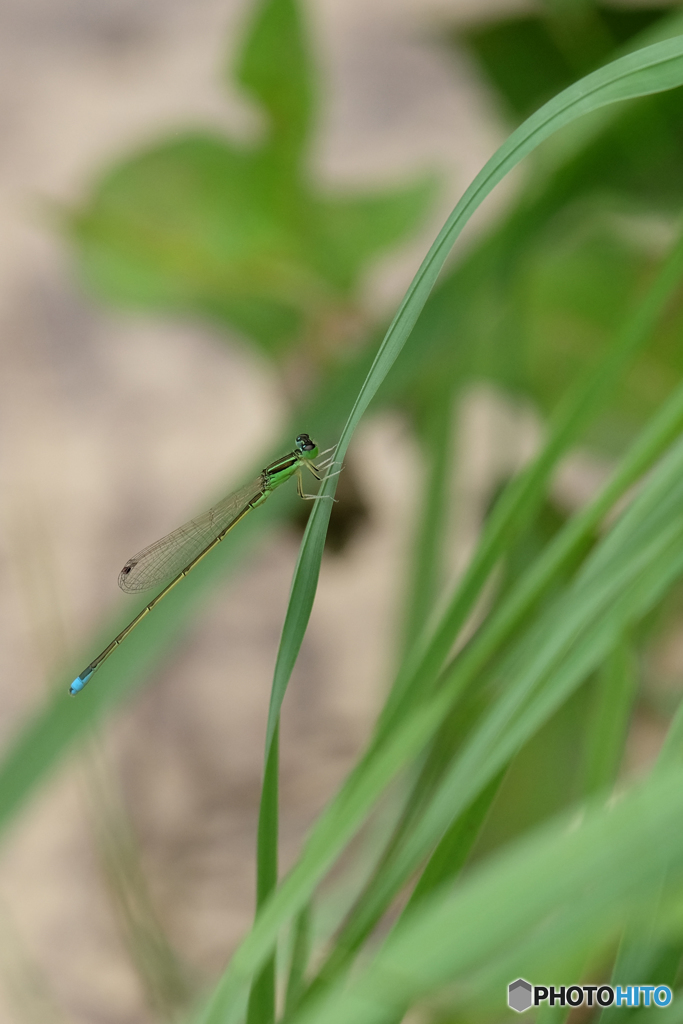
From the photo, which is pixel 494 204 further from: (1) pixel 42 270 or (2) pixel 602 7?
(1) pixel 42 270

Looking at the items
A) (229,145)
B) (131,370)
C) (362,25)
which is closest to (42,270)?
(131,370)

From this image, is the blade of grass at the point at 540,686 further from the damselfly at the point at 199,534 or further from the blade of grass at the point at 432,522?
the damselfly at the point at 199,534

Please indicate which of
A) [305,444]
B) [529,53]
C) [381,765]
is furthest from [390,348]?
[529,53]

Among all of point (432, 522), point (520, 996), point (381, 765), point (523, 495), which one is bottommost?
point (520, 996)

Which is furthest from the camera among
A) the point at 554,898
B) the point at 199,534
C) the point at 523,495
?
the point at 199,534

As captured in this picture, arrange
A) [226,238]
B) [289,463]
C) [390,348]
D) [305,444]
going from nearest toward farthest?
[390,348] < [305,444] < [289,463] < [226,238]

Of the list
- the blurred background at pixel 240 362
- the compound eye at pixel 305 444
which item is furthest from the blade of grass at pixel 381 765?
the compound eye at pixel 305 444

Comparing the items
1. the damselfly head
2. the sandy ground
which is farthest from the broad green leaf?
the damselfly head

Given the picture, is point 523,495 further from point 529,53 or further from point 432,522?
point 529,53
